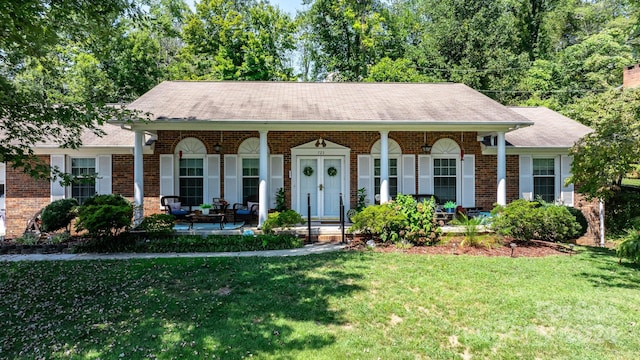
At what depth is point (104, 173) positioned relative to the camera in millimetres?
11008

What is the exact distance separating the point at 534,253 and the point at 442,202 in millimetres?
3862

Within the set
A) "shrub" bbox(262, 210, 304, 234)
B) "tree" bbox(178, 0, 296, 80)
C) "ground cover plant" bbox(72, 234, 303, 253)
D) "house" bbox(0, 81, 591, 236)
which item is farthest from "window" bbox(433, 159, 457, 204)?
"tree" bbox(178, 0, 296, 80)

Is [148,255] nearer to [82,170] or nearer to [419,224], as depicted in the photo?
[82,170]

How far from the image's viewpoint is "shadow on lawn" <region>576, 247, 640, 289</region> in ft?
19.6

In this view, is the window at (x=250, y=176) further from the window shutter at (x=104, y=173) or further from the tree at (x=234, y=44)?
the tree at (x=234, y=44)

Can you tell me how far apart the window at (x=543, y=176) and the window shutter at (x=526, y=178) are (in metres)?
0.20

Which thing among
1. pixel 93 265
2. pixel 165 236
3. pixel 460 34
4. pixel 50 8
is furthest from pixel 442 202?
pixel 460 34

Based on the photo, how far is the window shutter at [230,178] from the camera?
11281mm

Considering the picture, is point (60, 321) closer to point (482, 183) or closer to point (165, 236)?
point (165, 236)

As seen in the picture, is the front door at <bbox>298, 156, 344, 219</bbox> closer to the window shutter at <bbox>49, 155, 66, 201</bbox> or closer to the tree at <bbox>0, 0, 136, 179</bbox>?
the tree at <bbox>0, 0, 136, 179</bbox>

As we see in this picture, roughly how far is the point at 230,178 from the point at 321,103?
378cm

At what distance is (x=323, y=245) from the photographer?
8797 millimetres

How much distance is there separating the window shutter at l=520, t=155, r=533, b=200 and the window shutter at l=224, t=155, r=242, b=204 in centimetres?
938

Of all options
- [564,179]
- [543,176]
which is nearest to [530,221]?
[543,176]
